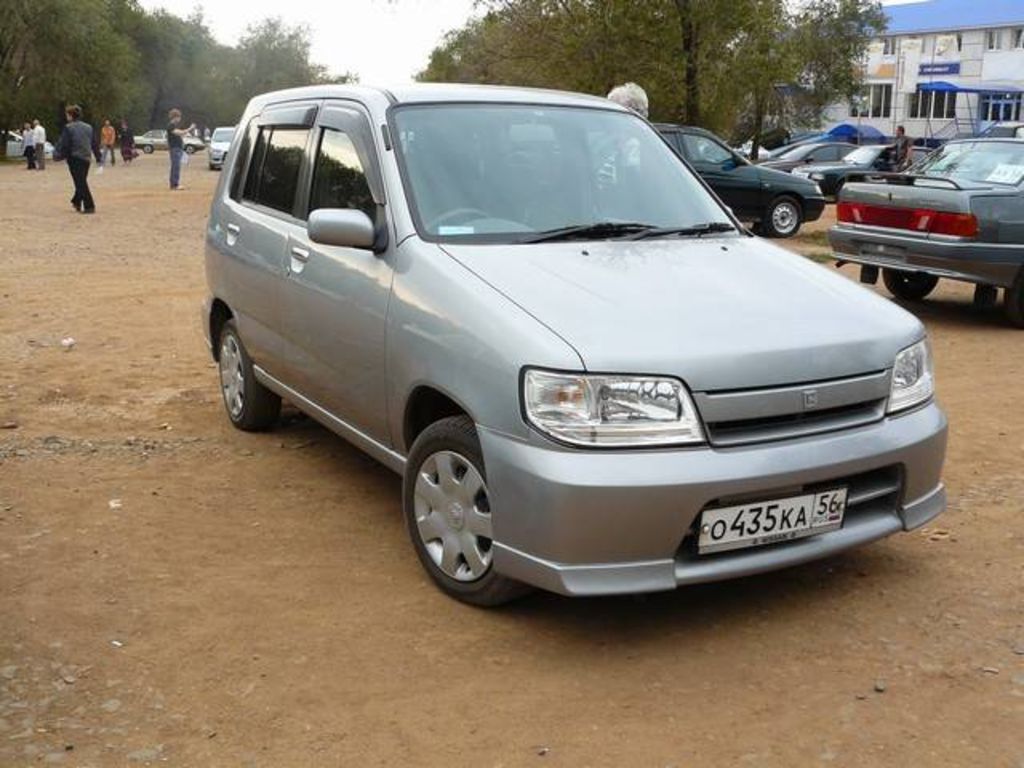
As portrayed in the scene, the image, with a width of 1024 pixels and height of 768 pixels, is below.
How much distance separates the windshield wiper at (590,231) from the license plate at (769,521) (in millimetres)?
1377

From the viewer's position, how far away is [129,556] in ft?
15.3

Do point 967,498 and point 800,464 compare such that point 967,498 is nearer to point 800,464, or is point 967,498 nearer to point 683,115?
point 800,464

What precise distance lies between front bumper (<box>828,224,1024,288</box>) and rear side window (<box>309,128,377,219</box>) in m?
6.11

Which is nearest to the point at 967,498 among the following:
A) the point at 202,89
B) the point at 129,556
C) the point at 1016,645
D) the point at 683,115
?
the point at 1016,645

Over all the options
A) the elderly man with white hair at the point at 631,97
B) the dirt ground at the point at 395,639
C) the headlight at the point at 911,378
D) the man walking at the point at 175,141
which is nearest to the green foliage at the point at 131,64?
the man walking at the point at 175,141

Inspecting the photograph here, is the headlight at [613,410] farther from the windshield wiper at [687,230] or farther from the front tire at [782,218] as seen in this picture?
the front tire at [782,218]

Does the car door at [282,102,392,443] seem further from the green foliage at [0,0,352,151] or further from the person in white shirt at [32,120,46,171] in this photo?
the green foliage at [0,0,352,151]

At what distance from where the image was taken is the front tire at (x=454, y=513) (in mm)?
3934

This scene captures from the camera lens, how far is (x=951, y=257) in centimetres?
947

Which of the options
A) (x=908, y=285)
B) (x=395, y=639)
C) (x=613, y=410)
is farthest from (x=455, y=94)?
(x=908, y=285)

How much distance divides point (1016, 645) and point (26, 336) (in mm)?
7681

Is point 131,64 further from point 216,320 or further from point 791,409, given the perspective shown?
point 791,409

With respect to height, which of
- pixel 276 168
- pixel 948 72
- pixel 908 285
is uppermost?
pixel 948 72

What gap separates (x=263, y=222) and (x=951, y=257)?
612cm
